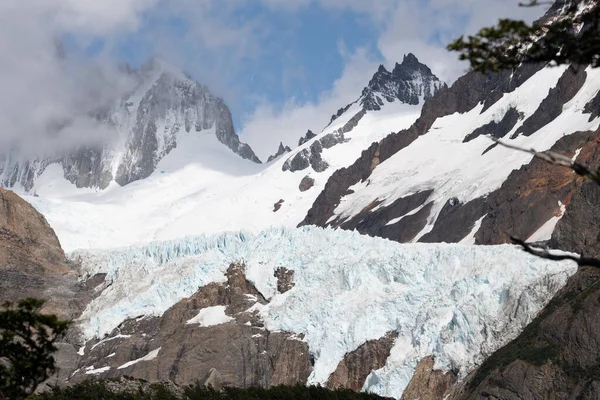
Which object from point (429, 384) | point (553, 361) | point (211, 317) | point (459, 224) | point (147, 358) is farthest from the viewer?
point (459, 224)

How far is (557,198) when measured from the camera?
6663 inches

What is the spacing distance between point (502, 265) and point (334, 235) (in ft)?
125

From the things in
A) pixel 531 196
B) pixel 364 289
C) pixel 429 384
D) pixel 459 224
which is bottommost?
pixel 429 384

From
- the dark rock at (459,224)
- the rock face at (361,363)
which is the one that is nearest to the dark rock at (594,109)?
the dark rock at (459,224)

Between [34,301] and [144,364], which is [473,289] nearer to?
[144,364]

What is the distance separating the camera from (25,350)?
79.9 ft

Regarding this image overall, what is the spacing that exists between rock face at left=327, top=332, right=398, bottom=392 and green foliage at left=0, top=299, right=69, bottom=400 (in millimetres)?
85396

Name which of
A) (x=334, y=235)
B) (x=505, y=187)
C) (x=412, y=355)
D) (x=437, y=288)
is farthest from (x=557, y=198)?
(x=412, y=355)

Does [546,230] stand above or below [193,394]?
above

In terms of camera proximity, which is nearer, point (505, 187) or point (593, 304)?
point (593, 304)

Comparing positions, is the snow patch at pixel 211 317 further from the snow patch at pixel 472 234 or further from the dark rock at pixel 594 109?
the dark rock at pixel 594 109

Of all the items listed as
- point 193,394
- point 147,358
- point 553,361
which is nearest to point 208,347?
point 147,358

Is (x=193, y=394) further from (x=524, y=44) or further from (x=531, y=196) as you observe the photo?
(x=531, y=196)

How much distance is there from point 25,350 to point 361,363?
88724 mm
